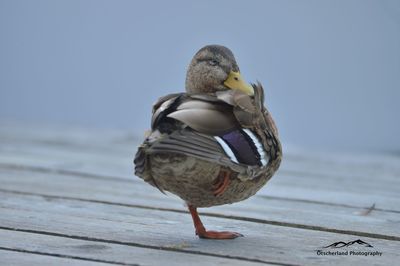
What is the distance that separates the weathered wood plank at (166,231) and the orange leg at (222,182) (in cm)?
19

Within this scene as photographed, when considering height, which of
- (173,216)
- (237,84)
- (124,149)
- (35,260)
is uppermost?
(124,149)

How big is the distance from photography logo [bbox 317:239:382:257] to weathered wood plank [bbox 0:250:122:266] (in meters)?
0.76

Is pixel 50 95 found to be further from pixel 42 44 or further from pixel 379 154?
pixel 379 154

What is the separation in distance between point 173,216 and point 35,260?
111cm

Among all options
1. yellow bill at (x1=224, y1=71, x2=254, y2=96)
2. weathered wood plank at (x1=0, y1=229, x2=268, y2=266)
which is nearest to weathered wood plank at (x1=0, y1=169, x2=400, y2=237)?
yellow bill at (x1=224, y1=71, x2=254, y2=96)

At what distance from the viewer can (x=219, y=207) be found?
4.04 metres

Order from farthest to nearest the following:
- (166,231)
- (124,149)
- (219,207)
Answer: (124,149)
(219,207)
(166,231)

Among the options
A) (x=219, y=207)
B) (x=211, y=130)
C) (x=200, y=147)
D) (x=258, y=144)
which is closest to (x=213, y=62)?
(x=258, y=144)

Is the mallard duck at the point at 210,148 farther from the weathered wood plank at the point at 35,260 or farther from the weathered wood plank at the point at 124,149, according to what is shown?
the weathered wood plank at the point at 124,149

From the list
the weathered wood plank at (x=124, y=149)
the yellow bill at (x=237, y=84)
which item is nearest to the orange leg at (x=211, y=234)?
the yellow bill at (x=237, y=84)

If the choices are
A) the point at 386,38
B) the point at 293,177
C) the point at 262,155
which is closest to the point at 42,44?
the point at 386,38

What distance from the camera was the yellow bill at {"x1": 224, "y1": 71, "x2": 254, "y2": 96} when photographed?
132 inches

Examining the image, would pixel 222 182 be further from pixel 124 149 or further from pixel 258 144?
pixel 124 149

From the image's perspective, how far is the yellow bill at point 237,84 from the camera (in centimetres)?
334
